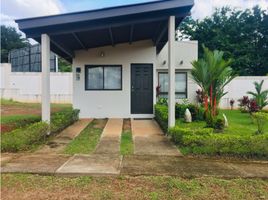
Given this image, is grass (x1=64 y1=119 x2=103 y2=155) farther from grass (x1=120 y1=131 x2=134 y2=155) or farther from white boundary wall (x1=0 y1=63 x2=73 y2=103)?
white boundary wall (x1=0 y1=63 x2=73 y2=103)

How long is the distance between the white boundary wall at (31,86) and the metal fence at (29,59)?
15.0ft

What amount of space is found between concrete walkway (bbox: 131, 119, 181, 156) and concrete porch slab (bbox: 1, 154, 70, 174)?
1.55m

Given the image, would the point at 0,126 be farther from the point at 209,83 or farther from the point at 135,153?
the point at 209,83

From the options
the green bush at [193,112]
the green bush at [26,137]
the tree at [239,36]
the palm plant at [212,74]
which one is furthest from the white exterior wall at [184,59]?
the tree at [239,36]

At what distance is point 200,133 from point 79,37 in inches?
203

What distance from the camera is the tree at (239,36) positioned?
2647cm

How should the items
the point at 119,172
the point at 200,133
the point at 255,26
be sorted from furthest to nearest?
the point at 255,26 → the point at 200,133 → the point at 119,172

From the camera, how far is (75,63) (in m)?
11.8

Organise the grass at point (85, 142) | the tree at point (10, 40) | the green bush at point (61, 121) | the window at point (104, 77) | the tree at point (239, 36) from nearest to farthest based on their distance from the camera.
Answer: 1. the grass at point (85, 142)
2. the green bush at point (61, 121)
3. the window at point (104, 77)
4. the tree at point (239, 36)
5. the tree at point (10, 40)

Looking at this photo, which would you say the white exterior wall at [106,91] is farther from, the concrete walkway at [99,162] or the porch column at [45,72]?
the concrete walkway at [99,162]

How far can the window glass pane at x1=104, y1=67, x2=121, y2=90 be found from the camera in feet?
39.2

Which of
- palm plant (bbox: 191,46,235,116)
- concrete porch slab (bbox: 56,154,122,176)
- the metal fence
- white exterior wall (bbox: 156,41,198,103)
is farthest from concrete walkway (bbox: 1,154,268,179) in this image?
the metal fence

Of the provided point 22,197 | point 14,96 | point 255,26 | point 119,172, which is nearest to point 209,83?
point 119,172

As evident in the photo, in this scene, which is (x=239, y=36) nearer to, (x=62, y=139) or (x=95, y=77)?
(x=95, y=77)
